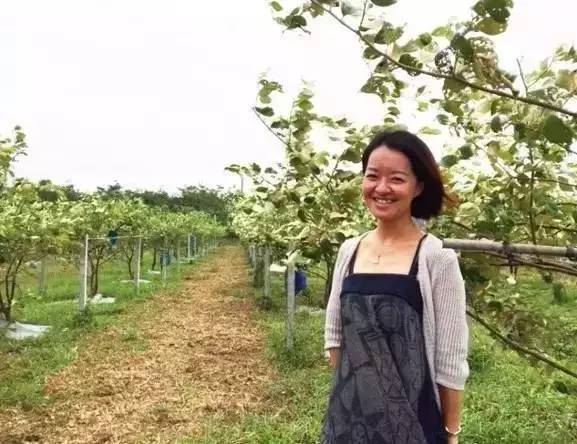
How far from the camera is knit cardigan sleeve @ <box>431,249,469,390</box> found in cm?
166

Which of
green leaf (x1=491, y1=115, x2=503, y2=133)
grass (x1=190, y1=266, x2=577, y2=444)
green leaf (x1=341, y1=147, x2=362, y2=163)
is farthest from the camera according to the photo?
grass (x1=190, y1=266, x2=577, y2=444)

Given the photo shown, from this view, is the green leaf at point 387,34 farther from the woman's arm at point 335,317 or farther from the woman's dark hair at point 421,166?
the woman's arm at point 335,317

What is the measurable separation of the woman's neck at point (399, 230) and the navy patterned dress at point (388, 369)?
81 mm

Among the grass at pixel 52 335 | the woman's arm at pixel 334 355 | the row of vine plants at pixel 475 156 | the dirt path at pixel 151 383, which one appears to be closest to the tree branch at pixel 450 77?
the row of vine plants at pixel 475 156

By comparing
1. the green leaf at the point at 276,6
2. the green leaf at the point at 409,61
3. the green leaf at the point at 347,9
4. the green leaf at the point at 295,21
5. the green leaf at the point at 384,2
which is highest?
the green leaf at the point at 276,6

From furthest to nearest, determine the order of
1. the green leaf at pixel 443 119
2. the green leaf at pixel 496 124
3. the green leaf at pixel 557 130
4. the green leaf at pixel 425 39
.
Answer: the green leaf at pixel 443 119 → the green leaf at pixel 496 124 → the green leaf at pixel 425 39 → the green leaf at pixel 557 130

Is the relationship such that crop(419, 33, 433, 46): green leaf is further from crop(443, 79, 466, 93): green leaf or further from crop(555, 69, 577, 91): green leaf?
crop(555, 69, 577, 91): green leaf

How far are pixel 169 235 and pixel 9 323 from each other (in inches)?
439

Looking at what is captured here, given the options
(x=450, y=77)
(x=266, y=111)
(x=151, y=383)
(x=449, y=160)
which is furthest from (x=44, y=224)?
(x=450, y=77)

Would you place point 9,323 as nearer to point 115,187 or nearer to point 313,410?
point 313,410

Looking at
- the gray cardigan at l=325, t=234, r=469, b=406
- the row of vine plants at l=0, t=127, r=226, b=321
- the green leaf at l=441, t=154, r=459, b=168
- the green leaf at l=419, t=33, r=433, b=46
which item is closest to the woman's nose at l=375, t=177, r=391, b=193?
the gray cardigan at l=325, t=234, r=469, b=406

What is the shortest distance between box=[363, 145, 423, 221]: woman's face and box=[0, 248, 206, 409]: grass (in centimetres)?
459

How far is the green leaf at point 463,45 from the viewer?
1.29 meters

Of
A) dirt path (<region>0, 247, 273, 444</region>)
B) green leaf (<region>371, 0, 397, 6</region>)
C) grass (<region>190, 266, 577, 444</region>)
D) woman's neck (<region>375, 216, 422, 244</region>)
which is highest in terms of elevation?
green leaf (<region>371, 0, 397, 6</region>)
